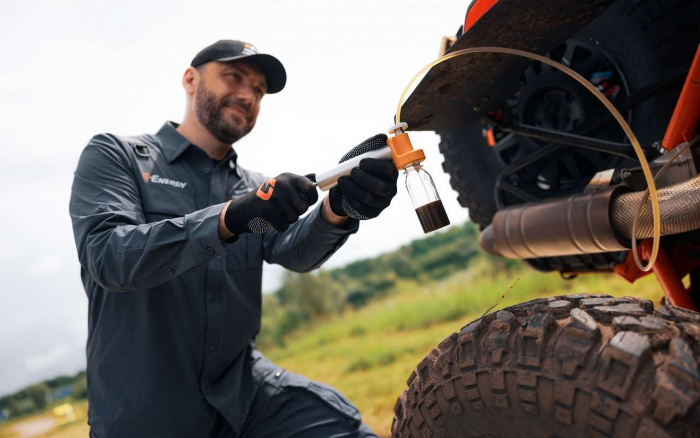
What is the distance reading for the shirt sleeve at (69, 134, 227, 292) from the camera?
182cm

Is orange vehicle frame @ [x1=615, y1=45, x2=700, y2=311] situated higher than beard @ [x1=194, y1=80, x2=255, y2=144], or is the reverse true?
beard @ [x1=194, y1=80, x2=255, y2=144]

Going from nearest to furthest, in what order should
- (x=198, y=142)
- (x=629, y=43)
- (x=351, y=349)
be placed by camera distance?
(x=629, y=43) < (x=198, y=142) < (x=351, y=349)

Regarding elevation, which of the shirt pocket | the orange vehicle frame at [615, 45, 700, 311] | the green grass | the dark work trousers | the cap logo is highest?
the cap logo

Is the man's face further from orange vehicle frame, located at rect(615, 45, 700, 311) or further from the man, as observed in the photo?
orange vehicle frame, located at rect(615, 45, 700, 311)

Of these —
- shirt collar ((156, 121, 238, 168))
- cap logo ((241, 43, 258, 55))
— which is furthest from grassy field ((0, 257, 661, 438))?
cap logo ((241, 43, 258, 55))

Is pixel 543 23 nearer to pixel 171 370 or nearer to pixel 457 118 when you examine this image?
pixel 457 118

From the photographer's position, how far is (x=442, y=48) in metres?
2.09

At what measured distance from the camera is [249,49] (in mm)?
2691

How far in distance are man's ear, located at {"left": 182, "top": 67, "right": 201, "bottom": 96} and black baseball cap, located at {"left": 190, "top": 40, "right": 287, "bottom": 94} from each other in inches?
1.5

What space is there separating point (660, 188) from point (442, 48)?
0.93m

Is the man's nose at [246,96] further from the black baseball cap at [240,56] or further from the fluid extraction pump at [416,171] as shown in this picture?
the fluid extraction pump at [416,171]

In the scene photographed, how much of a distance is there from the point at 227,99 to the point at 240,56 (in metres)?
0.21

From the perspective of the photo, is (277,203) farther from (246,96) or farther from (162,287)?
(246,96)

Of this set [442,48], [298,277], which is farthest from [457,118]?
[298,277]
